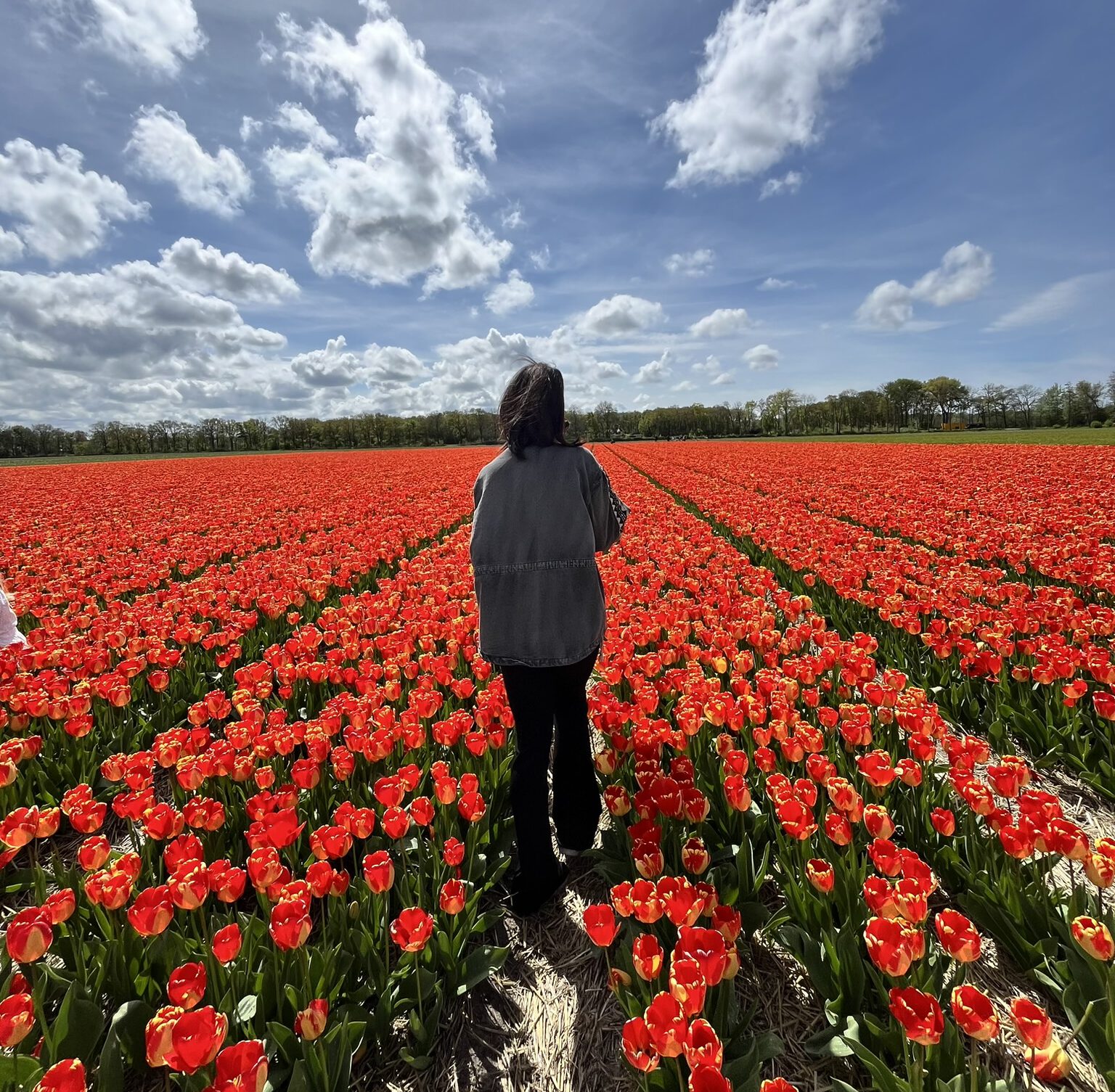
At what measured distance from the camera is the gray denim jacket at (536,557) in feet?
8.82

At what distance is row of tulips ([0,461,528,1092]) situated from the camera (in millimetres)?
1897

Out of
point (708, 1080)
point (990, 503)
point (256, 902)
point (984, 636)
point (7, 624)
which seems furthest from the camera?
point (990, 503)

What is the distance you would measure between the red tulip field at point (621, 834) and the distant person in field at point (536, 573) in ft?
0.97

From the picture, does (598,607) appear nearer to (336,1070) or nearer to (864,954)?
(864,954)

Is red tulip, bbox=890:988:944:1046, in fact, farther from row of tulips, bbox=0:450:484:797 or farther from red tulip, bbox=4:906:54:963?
row of tulips, bbox=0:450:484:797

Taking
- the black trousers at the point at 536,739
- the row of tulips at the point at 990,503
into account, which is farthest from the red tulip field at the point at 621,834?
the row of tulips at the point at 990,503

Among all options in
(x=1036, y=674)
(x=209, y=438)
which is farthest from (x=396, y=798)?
(x=209, y=438)

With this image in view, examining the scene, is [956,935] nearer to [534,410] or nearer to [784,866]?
[784,866]

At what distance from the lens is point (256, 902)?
10.0 ft

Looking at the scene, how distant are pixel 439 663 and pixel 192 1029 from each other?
2858 millimetres

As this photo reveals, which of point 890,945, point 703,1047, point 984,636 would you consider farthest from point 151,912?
point 984,636

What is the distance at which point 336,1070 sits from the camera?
6.29 ft

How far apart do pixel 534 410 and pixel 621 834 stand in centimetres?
229

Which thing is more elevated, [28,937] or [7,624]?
[7,624]
